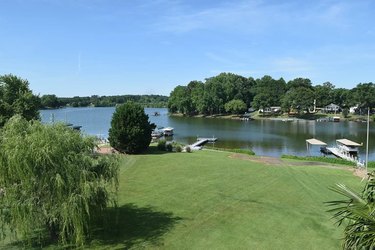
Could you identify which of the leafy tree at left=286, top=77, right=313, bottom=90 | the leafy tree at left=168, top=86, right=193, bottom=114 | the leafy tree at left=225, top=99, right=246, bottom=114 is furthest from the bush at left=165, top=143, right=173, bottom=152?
the leafy tree at left=286, top=77, right=313, bottom=90

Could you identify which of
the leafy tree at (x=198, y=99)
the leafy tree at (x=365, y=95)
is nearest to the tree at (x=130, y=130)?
the leafy tree at (x=198, y=99)

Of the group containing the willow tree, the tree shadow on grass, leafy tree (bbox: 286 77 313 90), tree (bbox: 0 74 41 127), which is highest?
leafy tree (bbox: 286 77 313 90)

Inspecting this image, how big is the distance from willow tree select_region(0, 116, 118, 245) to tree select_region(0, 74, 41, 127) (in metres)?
32.5

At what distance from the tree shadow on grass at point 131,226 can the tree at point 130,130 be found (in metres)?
20.1

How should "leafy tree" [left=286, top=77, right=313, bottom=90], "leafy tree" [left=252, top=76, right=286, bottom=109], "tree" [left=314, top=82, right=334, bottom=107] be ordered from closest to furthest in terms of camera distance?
"tree" [left=314, top=82, right=334, bottom=107]
"leafy tree" [left=252, top=76, right=286, bottom=109]
"leafy tree" [left=286, top=77, right=313, bottom=90]

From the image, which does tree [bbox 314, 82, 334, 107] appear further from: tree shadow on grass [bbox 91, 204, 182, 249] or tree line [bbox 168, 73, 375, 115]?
tree shadow on grass [bbox 91, 204, 182, 249]

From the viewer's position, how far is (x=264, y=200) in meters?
23.6

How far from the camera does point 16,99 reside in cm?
4675

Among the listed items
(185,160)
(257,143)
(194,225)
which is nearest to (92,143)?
(194,225)

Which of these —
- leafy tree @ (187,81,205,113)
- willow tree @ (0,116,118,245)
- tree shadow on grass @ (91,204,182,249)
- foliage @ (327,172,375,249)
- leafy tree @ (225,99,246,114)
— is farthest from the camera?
leafy tree @ (187,81,205,113)

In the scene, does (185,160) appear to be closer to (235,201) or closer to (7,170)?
(235,201)

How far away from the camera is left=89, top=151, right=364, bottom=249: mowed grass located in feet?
56.5

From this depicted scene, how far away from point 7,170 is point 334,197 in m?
19.7

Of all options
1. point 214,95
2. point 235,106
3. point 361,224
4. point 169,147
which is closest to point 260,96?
point 235,106
